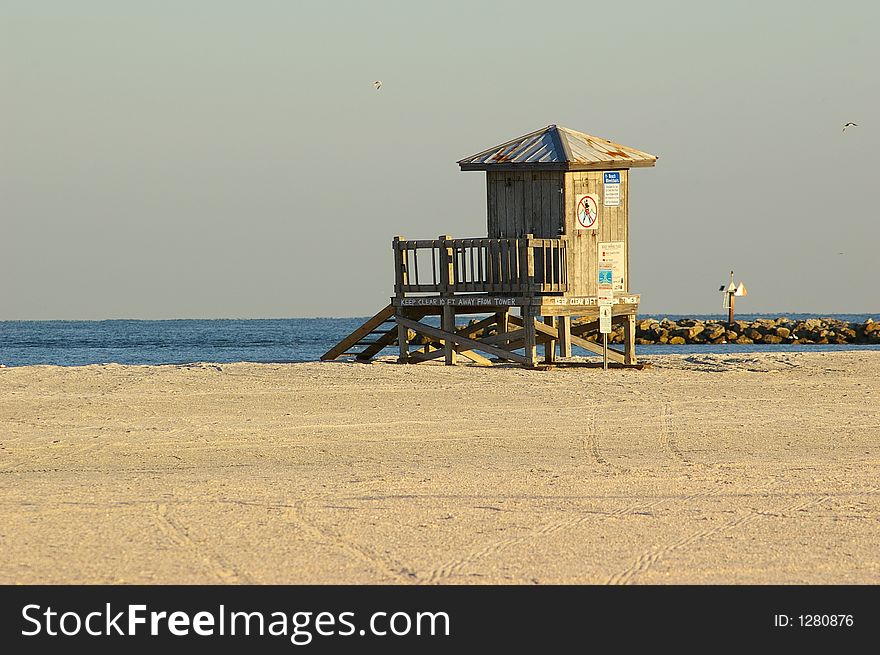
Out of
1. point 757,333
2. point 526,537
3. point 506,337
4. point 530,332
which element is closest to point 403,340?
point 506,337

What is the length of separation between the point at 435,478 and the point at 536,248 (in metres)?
12.8

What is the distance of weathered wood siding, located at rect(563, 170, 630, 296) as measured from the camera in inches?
962

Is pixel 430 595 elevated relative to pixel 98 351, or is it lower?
elevated

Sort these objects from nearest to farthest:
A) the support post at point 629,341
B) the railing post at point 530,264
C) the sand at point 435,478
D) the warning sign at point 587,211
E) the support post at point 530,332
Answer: the sand at point 435,478
the railing post at point 530,264
the support post at point 530,332
the warning sign at point 587,211
the support post at point 629,341

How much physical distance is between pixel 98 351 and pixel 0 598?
42.9 metres

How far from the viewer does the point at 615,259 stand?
2516cm

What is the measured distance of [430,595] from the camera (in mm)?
7926

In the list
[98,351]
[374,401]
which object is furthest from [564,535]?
[98,351]

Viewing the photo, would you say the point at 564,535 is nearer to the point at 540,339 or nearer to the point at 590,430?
the point at 590,430

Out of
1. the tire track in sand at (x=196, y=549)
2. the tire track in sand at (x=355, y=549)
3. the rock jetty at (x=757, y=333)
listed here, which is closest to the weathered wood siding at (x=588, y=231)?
the tire track in sand at (x=355, y=549)

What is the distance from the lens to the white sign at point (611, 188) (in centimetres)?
2473

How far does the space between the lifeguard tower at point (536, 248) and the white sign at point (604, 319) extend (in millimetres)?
446

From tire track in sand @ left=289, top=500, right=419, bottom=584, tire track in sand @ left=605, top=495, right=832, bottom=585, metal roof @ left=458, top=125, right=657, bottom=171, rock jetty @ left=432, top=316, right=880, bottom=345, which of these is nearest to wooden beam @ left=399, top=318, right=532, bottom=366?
metal roof @ left=458, top=125, right=657, bottom=171

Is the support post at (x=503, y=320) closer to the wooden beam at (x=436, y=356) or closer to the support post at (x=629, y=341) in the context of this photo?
the wooden beam at (x=436, y=356)
